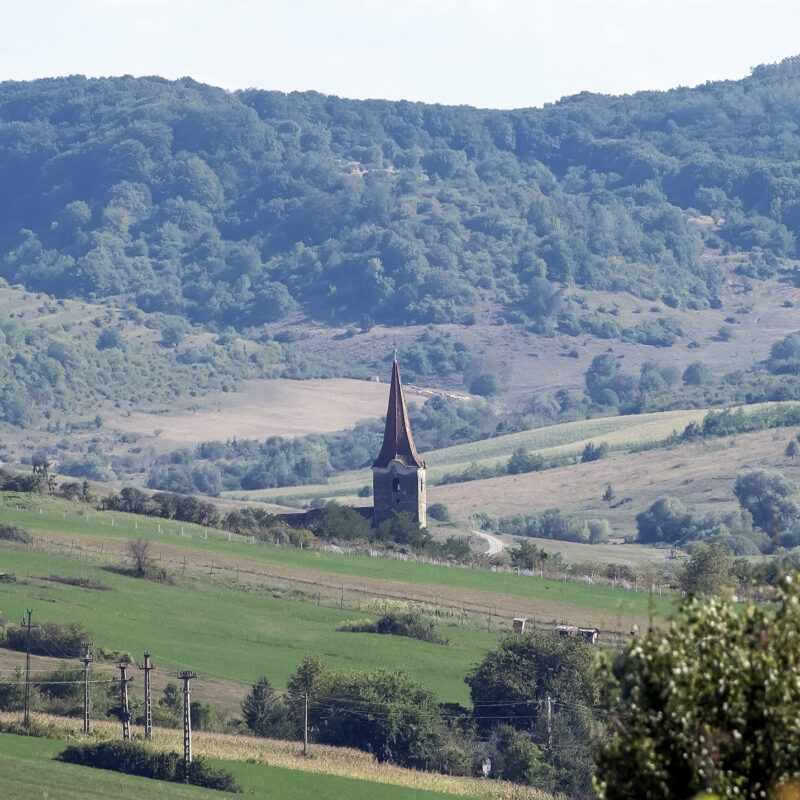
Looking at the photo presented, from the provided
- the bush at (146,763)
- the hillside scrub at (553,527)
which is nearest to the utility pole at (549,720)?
the bush at (146,763)

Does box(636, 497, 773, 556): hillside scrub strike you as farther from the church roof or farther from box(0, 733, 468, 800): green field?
box(0, 733, 468, 800): green field

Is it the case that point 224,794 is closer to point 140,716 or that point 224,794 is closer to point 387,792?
point 387,792

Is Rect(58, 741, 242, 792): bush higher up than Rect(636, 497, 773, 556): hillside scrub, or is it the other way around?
Rect(58, 741, 242, 792): bush

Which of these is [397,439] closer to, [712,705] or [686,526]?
[686,526]

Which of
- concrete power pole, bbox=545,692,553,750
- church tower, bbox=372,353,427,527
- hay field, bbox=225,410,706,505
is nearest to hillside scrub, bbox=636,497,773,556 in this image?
church tower, bbox=372,353,427,527

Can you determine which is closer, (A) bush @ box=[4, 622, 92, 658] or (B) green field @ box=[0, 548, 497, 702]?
(A) bush @ box=[4, 622, 92, 658]

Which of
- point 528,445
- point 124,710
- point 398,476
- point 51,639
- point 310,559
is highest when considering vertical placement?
point 124,710

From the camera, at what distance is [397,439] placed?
332 feet

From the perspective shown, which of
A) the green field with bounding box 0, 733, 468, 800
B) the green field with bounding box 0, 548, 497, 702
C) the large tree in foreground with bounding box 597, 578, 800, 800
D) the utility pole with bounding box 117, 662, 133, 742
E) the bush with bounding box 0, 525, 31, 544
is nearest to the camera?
the large tree in foreground with bounding box 597, 578, 800, 800

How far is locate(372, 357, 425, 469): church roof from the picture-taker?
329 ft

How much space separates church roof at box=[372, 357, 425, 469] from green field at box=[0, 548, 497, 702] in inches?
1324

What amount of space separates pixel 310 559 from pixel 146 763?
34.1m

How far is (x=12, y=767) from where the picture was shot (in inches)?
1590

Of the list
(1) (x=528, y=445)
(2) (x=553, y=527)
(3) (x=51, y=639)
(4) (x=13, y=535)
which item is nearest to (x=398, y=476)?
(2) (x=553, y=527)
